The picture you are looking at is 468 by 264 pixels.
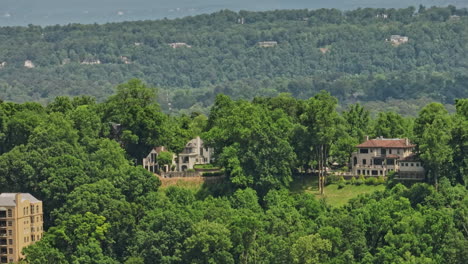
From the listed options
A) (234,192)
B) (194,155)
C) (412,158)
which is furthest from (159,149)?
(412,158)

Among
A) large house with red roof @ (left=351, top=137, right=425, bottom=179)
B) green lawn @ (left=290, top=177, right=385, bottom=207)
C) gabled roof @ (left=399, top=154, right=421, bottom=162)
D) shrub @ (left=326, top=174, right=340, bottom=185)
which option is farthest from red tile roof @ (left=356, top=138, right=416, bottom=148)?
green lawn @ (left=290, top=177, right=385, bottom=207)

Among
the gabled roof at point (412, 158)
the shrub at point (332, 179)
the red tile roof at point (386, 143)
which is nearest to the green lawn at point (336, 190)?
the shrub at point (332, 179)

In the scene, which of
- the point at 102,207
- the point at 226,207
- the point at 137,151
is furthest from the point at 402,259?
the point at 137,151

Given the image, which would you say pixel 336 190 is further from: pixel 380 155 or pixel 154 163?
pixel 154 163

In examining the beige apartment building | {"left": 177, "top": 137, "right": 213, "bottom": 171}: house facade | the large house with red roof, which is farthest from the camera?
{"left": 177, "top": 137, "right": 213, "bottom": 171}: house facade

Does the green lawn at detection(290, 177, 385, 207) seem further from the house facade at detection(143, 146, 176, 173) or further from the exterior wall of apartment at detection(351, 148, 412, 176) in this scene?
the house facade at detection(143, 146, 176, 173)

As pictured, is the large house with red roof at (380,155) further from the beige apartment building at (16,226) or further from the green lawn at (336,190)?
the beige apartment building at (16,226)
